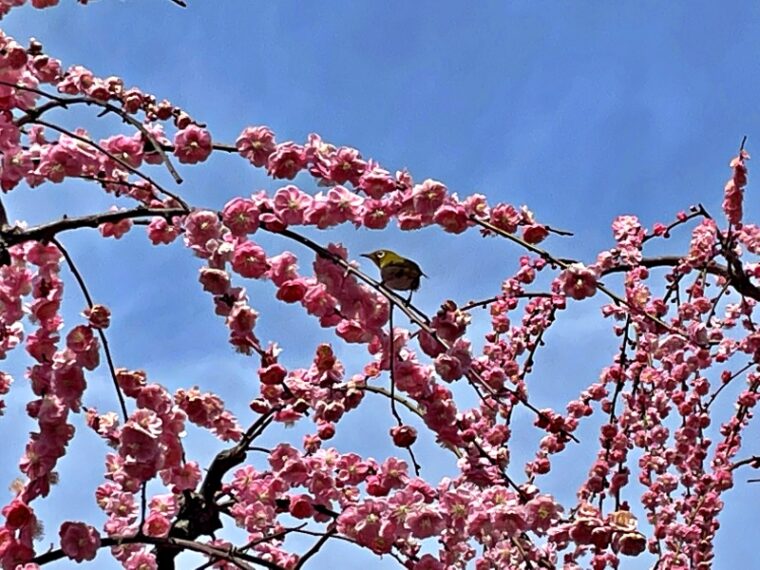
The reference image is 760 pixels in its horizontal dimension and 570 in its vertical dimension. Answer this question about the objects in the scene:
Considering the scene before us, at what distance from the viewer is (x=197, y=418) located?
10.6 feet

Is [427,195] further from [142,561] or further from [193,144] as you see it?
[142,561]

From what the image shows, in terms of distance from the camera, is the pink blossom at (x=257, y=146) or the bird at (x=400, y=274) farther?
the pink blossom at (x=257, y=146)

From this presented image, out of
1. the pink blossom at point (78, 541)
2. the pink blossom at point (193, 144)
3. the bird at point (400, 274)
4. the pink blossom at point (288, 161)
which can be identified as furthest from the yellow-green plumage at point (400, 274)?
the pink blossom at point (78, 541)

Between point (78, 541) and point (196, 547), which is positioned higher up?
point (196, 547)

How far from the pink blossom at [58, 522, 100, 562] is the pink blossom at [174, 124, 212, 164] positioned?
119 cm

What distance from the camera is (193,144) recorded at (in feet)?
9.82

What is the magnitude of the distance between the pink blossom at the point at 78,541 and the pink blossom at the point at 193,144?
119 cm

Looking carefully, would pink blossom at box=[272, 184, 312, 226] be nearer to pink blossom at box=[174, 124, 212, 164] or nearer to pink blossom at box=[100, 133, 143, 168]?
pink blossom at box=[174, 124, 212, 164]

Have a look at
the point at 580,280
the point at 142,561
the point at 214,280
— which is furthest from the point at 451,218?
the point at 142,561

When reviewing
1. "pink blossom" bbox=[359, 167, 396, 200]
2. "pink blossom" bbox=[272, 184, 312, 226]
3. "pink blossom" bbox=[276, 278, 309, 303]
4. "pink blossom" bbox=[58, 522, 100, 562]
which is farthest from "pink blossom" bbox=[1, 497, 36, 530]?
"pink blossom" bbox=[359, 167, 396, 200]

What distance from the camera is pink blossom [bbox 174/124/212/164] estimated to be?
300cm

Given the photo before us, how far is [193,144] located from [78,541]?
1266mm

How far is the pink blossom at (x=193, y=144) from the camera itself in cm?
300

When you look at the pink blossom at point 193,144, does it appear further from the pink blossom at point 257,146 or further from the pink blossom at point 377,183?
the pink blossom at point 377,183
